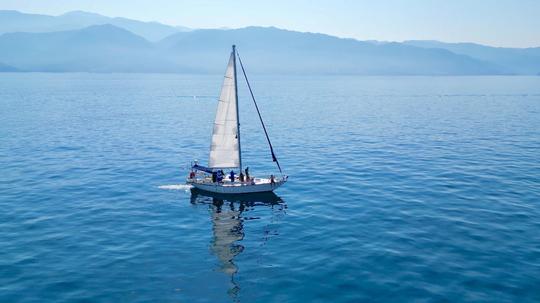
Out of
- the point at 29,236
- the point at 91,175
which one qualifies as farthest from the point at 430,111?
the point at 29,236

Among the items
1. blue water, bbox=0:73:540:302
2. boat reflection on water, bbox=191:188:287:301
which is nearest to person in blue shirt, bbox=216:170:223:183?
boat reflection on water, bbox=191:188:287:301

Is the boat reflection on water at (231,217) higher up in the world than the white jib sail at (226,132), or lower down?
lower down

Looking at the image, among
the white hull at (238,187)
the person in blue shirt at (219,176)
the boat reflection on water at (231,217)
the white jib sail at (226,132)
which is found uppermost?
the white jib sail at (226,132)

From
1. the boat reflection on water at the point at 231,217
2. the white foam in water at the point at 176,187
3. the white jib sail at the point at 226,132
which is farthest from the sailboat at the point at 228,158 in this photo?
the white foam in water at the point at 176,187

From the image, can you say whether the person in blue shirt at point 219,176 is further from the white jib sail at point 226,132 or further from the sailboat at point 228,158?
the white jib sail at point 226,132

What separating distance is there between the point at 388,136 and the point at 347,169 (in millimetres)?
38359

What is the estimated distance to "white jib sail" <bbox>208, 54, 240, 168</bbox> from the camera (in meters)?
53.0

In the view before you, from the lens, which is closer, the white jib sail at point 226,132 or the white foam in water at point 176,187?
the white jib sail at point 226,132

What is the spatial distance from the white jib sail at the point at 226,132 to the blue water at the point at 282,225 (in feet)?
18.7

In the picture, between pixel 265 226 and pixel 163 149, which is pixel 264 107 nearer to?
pixel 163 149

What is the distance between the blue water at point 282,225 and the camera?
104ft

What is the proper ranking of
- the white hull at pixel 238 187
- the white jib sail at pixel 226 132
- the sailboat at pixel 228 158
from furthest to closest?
the white hull at pixel 238 187, the sailboat at pixel 228 158, the white jib sail at pixel 226 132

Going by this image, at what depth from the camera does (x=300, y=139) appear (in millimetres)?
99188

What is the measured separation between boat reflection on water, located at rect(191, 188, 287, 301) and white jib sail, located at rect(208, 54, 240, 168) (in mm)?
4826
